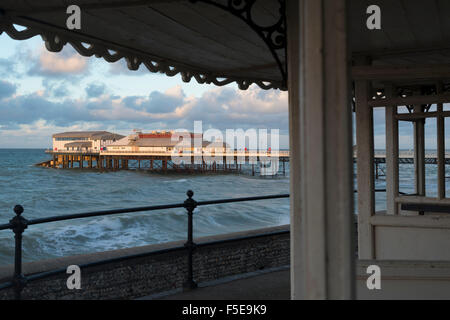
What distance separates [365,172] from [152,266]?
8.47ft

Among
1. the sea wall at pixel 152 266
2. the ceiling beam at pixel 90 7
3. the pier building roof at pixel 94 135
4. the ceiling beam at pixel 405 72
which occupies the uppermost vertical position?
the pier building roof at pixel 94 135

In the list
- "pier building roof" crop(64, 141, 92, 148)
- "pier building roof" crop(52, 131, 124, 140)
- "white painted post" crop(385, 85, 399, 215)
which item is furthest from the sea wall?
"pier building roof" crop(52, 131, 124, 140)

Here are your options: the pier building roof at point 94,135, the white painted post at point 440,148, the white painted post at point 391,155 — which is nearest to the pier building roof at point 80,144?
the pier building roof at point 94,135

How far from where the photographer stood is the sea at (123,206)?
17.5 metres

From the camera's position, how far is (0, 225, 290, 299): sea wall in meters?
3.70

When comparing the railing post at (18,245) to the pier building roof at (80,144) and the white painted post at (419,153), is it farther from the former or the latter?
the pier building roof at (80,144)

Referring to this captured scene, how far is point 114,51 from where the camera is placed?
3.11 metres

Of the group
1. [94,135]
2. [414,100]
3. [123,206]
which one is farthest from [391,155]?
[94,135]

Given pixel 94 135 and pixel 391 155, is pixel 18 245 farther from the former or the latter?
pixel 94 135

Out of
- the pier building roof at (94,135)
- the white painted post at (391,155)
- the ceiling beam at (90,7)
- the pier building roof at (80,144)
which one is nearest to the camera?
the ceiling beam at (90,7)

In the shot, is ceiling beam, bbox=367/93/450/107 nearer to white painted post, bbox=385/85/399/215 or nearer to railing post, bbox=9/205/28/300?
white painted post, bbox=385/85/399/215

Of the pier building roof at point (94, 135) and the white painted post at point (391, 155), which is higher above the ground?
the pier building roof at point (94, 135)

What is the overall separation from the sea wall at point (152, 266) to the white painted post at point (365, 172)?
140 cm
